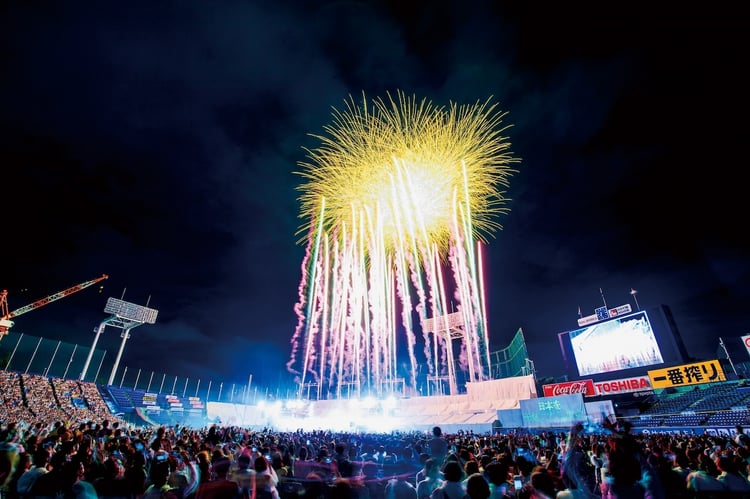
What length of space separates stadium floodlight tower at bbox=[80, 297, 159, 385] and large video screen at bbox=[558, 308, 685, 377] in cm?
7049

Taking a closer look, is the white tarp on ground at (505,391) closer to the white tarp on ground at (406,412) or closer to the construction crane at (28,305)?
the white tarp on ground at (406,412)

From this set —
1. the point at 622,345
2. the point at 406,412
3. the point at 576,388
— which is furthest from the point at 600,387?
the point at 406,412

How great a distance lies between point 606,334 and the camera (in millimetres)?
36312

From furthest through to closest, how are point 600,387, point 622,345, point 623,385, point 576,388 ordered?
point 622,345 < point 600,387 < point 576,388 < point 623,385

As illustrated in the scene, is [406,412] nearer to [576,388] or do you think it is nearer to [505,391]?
[505,391]

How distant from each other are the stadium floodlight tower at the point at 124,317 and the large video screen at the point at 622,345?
70.5 m

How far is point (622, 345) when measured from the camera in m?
34.9

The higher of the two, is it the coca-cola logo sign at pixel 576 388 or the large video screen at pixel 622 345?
the large video screen at pixel 622 345

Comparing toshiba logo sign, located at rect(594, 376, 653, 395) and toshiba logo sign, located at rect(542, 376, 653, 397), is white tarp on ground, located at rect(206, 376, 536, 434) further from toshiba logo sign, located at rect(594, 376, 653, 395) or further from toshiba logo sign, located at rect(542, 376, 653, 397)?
toshiba logo sign, located at rect(594, 376, 653, 395)

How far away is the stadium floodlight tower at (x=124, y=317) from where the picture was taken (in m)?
57.3

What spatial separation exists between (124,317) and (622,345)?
77192mm

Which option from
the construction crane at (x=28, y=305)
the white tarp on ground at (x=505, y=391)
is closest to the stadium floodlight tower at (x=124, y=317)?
the construction crane at (x=28, y=305)

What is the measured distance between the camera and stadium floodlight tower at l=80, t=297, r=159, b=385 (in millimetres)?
57316

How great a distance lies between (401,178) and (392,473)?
21.6m
